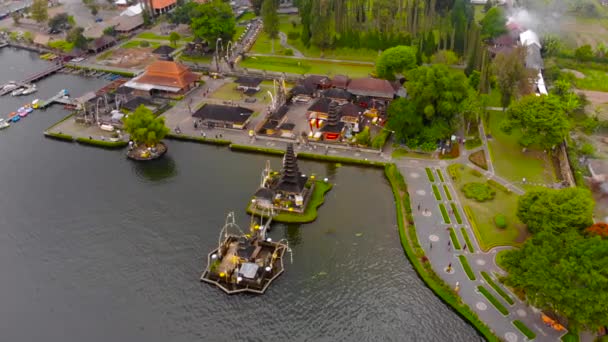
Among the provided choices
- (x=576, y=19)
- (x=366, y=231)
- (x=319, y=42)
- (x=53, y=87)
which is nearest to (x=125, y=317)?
(x=366, y=231)

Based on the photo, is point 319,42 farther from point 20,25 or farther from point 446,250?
point 20,25

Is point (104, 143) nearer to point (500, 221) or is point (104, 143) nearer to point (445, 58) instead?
point (500, 221)

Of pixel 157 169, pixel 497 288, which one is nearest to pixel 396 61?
pixel 157 169

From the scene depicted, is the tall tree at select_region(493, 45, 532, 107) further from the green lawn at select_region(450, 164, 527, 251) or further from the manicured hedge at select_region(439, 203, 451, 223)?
the manicured hedge at select_region(439, 203, 451, 223)

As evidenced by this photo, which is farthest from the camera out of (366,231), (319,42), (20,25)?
(20,25)

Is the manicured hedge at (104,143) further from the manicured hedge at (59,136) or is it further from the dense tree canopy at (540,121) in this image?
the dense tree canopy at (540,121)

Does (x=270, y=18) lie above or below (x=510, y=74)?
above

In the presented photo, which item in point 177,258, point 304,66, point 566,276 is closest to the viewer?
point 566,276
